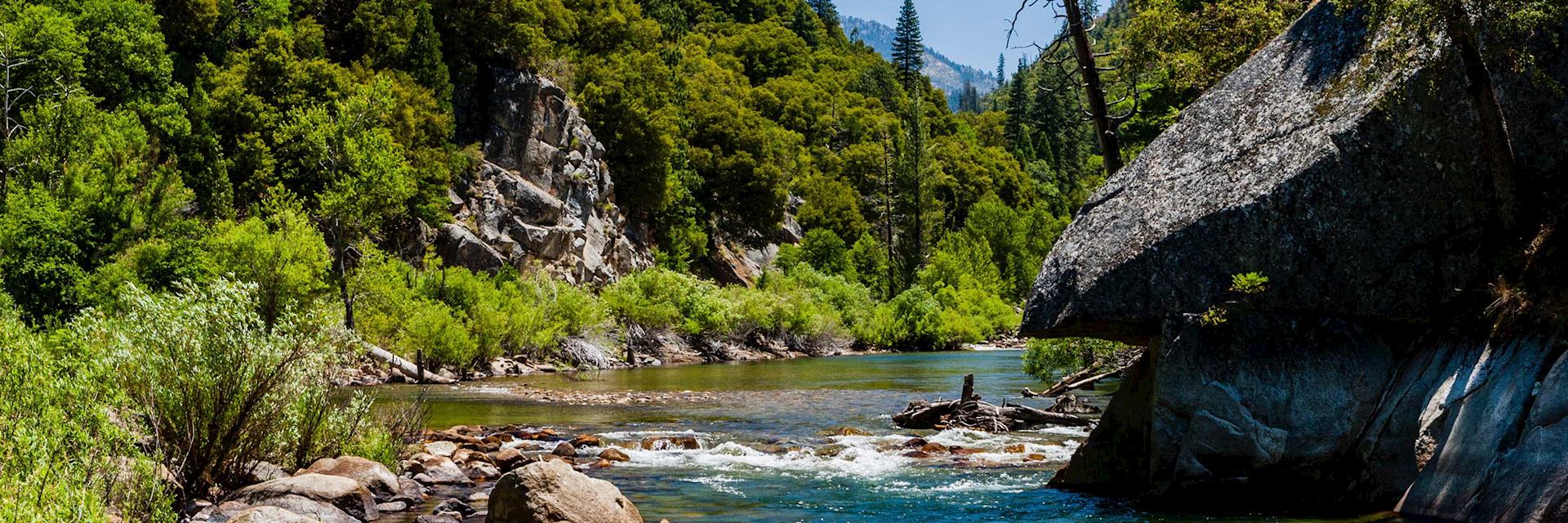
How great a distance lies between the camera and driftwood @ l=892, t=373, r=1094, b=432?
71.2ft

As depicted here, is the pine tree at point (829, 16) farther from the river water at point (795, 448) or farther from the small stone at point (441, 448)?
the small stone at point (441, 448)

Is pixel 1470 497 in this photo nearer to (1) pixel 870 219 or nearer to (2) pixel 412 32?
(2) pixel 412 32

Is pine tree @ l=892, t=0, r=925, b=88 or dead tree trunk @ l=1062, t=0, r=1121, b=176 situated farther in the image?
pine tree @ l=892, t=0, r=925, b=88

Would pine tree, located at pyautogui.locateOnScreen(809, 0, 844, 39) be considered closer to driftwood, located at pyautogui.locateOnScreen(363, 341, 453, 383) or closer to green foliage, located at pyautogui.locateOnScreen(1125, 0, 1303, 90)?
driftwood, located at pyautogui.locateOnScreen(363, 341, 453, 383)

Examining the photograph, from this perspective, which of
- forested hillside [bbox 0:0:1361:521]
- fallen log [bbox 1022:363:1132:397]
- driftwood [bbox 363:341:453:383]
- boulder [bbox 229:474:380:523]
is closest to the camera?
boulder [bbox 229:474:380:523]

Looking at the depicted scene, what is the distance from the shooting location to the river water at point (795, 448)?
43.6 ft

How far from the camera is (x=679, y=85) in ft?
273

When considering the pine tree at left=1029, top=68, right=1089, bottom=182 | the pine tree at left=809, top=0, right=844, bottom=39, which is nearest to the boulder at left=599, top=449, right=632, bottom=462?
the pine tree at left=1029, top=68, right=1089, bottom=182

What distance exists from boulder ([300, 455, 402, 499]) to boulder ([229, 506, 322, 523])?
232 cm

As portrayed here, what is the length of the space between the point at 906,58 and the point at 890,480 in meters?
132

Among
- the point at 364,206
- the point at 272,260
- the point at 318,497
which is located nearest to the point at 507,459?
the point at 318,497

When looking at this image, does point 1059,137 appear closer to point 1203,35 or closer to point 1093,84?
point 1203,35

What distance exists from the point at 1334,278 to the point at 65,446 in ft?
41.7

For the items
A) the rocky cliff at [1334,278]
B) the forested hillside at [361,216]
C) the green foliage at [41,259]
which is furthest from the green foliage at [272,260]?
the rocky cliff at [1334,278]
